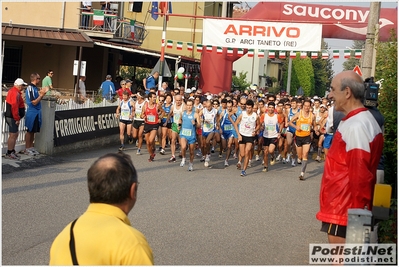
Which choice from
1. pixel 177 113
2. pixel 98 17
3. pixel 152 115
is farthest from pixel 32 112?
pixel 98 17

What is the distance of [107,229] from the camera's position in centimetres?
322

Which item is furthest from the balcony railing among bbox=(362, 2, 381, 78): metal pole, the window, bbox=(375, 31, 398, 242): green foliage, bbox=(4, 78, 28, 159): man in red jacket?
bbox=(375, 31, 398, 242): green foliage

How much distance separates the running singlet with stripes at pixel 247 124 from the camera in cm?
1747

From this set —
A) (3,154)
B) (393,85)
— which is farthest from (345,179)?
(3,154)

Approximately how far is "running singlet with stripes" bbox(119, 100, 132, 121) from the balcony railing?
12342 mm

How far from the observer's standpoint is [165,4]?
25922mm

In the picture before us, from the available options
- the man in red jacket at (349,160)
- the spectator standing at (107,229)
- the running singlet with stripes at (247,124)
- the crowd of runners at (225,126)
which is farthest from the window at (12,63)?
the spectator standing at (107,229)

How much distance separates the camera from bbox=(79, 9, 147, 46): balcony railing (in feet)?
103

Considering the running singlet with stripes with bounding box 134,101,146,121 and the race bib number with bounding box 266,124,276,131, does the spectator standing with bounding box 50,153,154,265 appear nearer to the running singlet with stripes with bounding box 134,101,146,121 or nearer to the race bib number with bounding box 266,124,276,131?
the race bib number with bounding box 266,124,276,131

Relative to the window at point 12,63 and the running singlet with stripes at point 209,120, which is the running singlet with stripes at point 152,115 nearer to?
the running singlet with stripes at point 209,120

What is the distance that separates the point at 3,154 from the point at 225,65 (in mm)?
15631

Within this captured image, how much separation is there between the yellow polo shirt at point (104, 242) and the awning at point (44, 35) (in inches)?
1002

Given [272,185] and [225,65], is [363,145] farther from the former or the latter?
[225,65]

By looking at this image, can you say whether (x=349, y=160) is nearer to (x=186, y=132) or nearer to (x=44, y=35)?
(x=186, y=132)
